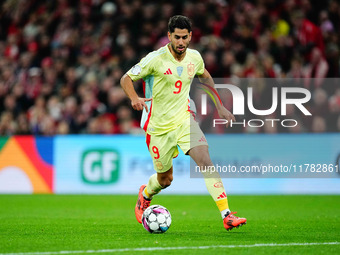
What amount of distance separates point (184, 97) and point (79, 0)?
11.2m

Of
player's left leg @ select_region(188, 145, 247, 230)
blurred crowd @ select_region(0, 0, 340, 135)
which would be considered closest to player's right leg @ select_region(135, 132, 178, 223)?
player's left leg @ select_region(188, 145, 247, 230)

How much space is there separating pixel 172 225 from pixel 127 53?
7923mm

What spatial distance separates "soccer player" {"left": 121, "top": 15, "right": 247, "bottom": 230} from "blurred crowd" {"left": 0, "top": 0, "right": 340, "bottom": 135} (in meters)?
6.08

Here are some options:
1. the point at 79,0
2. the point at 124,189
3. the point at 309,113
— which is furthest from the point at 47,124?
the point at 309,113

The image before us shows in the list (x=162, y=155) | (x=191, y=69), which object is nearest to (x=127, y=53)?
(x=191, y=69)

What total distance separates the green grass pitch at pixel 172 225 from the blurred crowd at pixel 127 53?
2.22m

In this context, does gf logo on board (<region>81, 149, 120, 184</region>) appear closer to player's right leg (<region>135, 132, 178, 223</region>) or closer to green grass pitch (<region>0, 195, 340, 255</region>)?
green grass pitch (<region>0, 195, 340, 255</region>)

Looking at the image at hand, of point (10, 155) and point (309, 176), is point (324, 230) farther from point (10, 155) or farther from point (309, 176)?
point (10, 155)

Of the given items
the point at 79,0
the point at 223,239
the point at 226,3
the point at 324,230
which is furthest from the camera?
the point at 79,0

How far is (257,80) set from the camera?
13836 millimetres

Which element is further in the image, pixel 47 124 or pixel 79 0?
pixel 79 0

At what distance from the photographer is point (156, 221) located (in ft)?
24.5

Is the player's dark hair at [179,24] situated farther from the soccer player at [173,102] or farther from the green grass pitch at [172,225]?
the green grass pitch at [172,225]

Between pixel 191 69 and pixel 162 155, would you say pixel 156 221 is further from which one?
pixel 191 69
